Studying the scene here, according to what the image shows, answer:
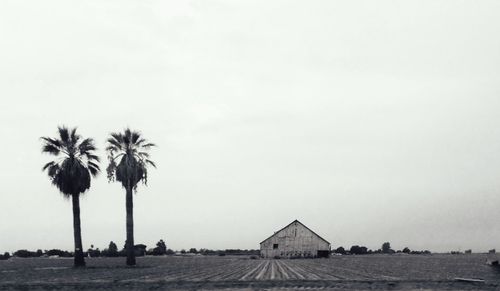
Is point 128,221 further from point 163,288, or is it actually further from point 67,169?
point 163,288

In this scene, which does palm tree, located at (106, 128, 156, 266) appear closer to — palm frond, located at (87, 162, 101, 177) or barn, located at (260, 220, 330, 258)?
palm frond, located at (87, 162, 101, 177)

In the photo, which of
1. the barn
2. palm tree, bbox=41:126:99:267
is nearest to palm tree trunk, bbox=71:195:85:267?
palm tree, bbox=41:126:99:267

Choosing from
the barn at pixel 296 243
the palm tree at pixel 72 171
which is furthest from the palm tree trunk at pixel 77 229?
the barn at pixel 296 243

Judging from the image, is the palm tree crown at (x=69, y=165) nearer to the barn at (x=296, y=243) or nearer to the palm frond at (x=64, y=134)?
A: the palm frond at (x=64, y=134)

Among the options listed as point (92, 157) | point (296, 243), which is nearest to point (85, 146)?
point (92, 157)

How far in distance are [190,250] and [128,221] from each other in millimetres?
110936

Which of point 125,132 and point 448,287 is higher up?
point 125,132

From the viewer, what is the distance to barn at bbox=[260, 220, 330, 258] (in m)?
98.3

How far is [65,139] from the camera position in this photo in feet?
169

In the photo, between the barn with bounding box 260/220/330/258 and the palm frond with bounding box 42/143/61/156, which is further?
the barn with bounding box 260/220/330/258

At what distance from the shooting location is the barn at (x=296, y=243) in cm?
9831

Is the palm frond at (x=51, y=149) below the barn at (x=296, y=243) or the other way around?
the other way around

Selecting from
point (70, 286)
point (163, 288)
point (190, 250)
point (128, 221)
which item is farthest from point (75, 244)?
point (190, 250)

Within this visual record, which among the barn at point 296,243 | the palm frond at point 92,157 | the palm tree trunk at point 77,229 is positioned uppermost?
the palm frond at point 92,157
